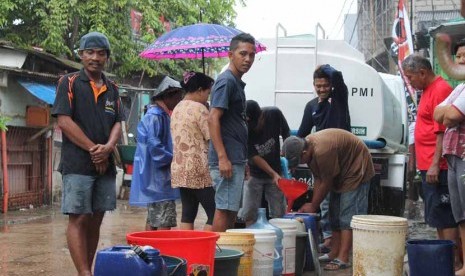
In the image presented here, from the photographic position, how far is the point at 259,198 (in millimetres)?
7031

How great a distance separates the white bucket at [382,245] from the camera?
5102mm

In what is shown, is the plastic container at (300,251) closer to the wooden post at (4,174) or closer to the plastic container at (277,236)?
the plastic container at (277,236)

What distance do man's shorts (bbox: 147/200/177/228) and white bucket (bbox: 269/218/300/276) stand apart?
99cm

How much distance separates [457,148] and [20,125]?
9.88 m

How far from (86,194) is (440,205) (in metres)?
2.87

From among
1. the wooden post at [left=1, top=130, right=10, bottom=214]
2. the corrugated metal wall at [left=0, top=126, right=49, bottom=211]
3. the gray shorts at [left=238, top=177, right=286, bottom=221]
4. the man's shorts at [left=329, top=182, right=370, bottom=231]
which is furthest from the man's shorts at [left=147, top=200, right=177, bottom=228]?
the corrugated metal wall at [left=0, top=126, right=49, bottom=211]

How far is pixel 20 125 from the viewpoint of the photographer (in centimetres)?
1299

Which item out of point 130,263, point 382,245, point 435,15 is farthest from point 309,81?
point 435,15

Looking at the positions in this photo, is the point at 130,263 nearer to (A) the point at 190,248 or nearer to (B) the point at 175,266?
(B) the point at 175,266

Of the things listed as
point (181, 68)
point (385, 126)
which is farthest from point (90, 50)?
point (181, 68)

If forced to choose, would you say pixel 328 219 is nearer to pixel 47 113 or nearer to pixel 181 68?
pixel 47 113

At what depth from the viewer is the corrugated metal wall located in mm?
12734

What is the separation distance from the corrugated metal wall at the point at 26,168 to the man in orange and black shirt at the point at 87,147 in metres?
7.92

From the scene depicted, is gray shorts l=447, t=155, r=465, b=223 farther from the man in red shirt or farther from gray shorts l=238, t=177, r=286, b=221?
gray shorts l=238, t=177, r=286, b=221
